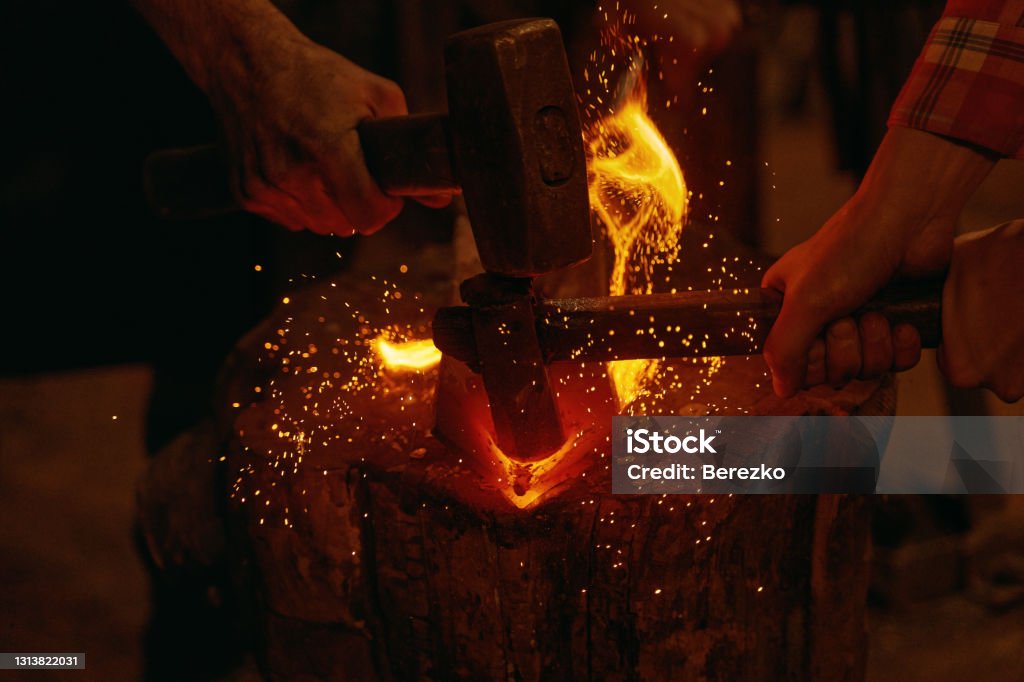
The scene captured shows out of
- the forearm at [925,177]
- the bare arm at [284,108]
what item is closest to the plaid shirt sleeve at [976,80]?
the forearm at [925,177]

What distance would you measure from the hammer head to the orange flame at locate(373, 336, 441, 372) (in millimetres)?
512

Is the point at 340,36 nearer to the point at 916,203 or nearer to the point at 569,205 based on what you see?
the point at 569,205

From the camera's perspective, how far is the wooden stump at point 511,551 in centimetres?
127

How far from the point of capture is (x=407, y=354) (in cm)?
175

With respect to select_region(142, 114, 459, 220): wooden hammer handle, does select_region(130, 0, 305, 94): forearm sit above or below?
above

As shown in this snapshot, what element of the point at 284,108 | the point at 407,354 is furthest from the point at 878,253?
the point at 284,108

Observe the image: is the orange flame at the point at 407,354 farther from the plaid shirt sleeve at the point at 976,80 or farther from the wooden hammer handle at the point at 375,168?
the plaid shirt sleeve at the point at 976,80

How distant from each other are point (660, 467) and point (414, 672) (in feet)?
2.05

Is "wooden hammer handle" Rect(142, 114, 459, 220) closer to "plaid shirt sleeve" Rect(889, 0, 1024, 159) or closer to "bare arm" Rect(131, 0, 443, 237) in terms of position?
"bare arm" Rect(131, 0, 443, 237)

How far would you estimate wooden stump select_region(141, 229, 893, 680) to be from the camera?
1.27 m

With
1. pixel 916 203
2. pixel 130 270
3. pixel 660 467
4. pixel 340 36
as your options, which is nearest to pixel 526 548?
pixel 660 467

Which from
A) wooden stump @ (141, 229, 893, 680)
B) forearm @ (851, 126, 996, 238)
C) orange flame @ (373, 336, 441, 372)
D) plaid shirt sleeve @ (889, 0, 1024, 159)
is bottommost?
wooden stump @ (141, 229, 893, 680)

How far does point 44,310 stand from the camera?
2701 mm

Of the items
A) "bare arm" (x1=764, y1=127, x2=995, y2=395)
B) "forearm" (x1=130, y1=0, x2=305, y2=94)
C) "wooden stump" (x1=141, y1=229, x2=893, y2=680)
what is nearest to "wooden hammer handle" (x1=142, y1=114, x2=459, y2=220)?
"forearm" (x1=130, y1=0, x2=305, y2=94)
